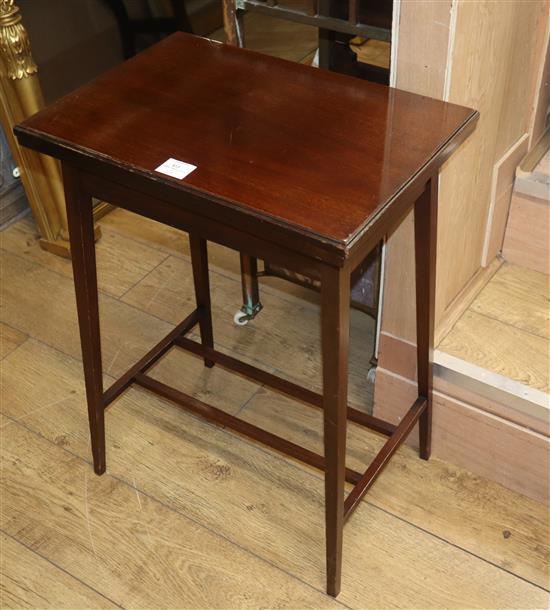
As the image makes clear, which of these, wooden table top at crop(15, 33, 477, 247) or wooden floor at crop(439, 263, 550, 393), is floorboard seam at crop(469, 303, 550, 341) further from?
wooden table top at crop(15, 33, 477, 247)

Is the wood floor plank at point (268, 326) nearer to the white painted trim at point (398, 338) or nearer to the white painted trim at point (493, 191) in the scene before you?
the white painted trim at point (398, 338)

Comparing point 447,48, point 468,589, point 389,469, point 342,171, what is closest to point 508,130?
point 447,48

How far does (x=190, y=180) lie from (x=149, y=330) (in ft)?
3.44

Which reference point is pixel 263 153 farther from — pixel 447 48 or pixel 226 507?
pixel 226 507

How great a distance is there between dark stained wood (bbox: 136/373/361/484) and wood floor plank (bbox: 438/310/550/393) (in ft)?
1.07

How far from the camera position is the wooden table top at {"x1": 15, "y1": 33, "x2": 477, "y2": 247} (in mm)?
1101

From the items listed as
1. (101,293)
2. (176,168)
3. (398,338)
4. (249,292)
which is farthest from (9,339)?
(176,168)

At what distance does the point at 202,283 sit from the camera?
1.86 m

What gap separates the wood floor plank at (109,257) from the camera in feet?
7.54

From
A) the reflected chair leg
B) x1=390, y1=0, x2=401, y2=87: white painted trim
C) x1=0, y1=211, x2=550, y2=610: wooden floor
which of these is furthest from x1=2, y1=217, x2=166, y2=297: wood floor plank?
x1=390, y1=0, x2=401, y2=87: white painted trim

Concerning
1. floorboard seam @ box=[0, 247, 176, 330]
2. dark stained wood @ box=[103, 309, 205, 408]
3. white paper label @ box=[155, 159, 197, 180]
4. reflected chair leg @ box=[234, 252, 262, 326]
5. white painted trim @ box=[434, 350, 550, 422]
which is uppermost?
white paper label @ box=[155, 159, 197, 180]

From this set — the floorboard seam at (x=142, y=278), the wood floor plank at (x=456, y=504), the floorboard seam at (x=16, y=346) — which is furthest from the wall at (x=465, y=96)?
the floorboard seam at (x=16, y=346)

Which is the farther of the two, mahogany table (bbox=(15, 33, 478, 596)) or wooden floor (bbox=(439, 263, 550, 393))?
wooden floor (bbox=(439, 263, 550, 393))

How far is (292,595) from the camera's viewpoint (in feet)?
5.12
